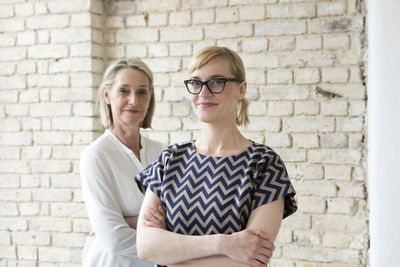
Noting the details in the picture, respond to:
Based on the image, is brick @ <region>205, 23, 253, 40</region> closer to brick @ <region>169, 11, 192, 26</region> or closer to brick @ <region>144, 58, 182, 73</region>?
brick @ <region>169, 11, 192, 26</region>

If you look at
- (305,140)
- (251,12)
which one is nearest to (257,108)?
(305,140)

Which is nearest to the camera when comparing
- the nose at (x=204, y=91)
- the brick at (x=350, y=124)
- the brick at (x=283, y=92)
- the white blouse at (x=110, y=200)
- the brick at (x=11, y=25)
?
the nose at (x=204, y=91)

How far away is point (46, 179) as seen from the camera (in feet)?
11.8

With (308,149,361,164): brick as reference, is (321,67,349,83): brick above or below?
above

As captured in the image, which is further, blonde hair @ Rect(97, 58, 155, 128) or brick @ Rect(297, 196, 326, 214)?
brick @ Rect(297, 196, 326, 214)

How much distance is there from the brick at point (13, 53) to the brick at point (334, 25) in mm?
2008

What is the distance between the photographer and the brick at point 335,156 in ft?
10.3

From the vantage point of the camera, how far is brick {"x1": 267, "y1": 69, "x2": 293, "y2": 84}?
3248 millimetres

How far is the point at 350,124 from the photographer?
3141mm

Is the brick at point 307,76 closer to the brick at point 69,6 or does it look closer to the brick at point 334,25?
the brick at point 334,25

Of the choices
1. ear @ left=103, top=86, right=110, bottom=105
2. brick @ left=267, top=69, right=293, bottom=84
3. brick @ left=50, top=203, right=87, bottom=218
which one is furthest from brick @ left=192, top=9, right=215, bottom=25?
brick @ left=50, top=203, right=87, bottom=218

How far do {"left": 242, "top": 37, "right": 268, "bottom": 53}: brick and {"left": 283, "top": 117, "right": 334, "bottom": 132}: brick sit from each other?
1.59 feet

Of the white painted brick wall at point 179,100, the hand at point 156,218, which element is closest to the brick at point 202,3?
the white painted brick wall at point 179,100

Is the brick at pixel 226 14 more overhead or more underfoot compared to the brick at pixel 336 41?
more overhead
